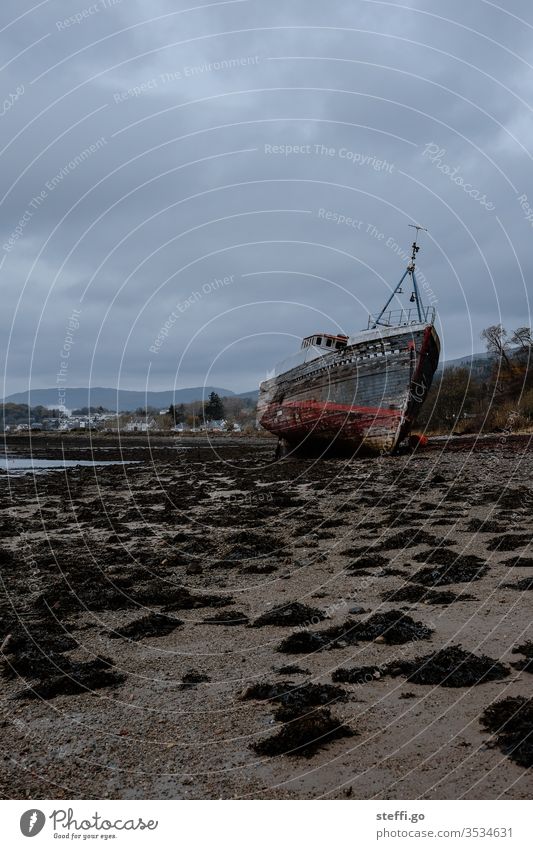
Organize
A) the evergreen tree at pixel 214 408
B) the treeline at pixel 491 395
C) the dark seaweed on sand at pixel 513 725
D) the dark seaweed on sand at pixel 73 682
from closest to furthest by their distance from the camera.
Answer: the dark seaweed on sand at pixel 513 725
the dark seaweed on sand at pixel 73 682
the treeline at pixel 491 395
the evergreen tree at pixel 214 408

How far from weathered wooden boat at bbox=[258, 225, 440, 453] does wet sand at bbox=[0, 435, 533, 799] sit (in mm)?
15924

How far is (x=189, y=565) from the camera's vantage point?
12.5 meters

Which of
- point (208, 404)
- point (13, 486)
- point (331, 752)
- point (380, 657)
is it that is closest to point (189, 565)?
point (380, 657)

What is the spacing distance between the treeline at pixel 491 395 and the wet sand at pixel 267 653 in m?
39.4

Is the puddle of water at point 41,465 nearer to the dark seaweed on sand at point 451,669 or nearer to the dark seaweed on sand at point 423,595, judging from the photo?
the dark seaweed on sand at point 423,595

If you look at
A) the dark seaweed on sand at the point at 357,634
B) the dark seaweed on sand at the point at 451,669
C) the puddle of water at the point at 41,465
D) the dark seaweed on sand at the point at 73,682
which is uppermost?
the dark seaweed on sand at the point at 451,669

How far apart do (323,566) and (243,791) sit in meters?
7.15

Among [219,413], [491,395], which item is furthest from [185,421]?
[491,395]

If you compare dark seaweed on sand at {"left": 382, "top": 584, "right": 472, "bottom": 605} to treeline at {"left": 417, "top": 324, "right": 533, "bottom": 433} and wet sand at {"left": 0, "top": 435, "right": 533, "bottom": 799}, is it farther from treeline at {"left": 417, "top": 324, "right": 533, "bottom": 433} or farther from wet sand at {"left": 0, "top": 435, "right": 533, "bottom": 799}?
treeline at {"left": 417, "top": 324, "right": 533, "bottom": 433}

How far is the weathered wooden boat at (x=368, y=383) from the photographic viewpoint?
32.6 meters

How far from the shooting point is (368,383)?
33.7m

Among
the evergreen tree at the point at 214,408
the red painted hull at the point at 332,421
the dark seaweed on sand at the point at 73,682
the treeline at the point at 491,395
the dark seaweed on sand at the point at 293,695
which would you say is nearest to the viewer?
the dark seaweed on sand at the point at 293,695

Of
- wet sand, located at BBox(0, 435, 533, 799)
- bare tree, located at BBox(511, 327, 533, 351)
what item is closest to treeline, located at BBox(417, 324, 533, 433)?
bare tree, located at BBox(511, 327, 533, 351)

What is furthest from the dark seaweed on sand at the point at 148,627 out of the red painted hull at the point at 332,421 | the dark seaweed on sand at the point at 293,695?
the red painted hull at the point at 332,421
